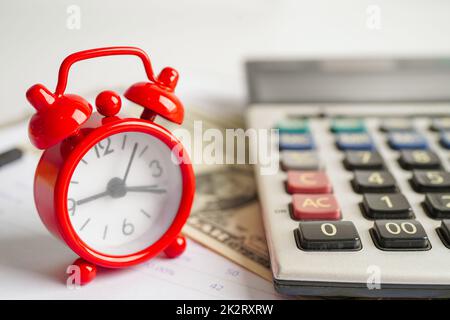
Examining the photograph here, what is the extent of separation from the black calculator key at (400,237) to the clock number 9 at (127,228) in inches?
5.6

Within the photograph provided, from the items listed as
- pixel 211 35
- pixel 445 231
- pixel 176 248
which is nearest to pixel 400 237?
pixel 445 231

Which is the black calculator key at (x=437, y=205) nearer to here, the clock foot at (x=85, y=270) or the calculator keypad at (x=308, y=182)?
the calculator keypad at (x=308, y=182)

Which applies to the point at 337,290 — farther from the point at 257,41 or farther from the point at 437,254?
the point at 257,41

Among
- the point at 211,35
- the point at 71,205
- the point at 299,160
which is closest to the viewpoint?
the point at 71,205

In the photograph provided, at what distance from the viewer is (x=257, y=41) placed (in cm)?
70

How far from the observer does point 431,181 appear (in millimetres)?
378

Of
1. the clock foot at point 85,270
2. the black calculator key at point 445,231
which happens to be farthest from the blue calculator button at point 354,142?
the clock foot at point 85,270

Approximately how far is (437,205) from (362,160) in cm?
8

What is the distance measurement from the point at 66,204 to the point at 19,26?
26cm

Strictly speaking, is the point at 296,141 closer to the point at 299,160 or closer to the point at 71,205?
the point at 299,160

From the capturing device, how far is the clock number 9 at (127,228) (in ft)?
1.05

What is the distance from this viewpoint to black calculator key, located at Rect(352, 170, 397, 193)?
1.22 ft

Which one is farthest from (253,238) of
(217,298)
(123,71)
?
(123,71)

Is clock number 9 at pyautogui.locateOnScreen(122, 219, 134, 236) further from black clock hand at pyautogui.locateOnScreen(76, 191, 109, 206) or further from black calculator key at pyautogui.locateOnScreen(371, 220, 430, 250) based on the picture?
black calculator key at pyautogui.locateOnScreen(371, 220, 430, 250)
